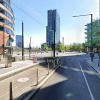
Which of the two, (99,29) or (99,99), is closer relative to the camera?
(99,99)

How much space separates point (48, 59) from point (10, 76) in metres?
11.6

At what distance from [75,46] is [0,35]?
243 ft

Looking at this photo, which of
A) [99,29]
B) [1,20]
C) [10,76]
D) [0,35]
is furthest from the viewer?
[1,20]

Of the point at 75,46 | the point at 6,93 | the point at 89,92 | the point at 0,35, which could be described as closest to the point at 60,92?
the point at 89,92

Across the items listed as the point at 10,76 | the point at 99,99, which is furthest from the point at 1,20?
the point at 99,99

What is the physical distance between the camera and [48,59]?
20625 millimetres

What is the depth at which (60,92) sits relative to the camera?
20.7 feet

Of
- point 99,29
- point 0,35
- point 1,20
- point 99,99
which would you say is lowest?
point 99,99

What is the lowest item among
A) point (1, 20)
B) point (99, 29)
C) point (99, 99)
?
point (99, 99)

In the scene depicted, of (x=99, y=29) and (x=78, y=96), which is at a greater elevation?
(x=99, y=29)

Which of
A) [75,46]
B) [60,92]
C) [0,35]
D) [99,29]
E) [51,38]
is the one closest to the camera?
[60,92]

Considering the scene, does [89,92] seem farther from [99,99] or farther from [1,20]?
[1,20]

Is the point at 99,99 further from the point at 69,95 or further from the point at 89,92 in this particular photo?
the point at 69,95

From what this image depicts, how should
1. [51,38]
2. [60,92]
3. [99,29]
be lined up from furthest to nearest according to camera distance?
[51,38] → [99,29] → [60,92]
